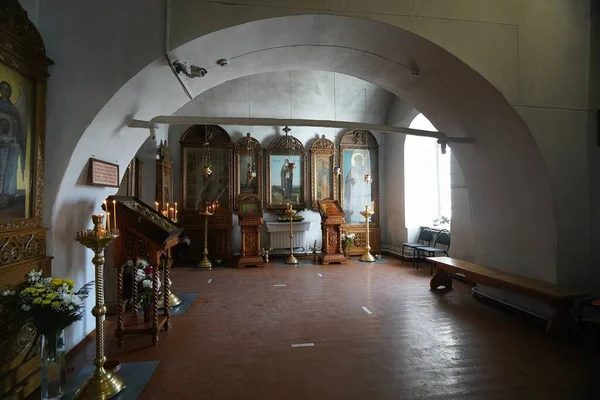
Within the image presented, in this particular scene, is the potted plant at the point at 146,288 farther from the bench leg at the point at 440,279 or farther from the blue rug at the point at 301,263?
the bench leg at the point at 440,279

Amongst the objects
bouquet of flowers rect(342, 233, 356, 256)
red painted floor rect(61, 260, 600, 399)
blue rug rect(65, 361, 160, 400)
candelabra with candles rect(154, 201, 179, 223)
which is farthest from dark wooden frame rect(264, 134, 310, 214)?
blue rug rect(65, 361, 160, 400)

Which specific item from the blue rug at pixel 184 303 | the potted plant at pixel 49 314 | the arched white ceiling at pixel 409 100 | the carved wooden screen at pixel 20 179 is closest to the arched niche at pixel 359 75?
the arched white ceiling at pixel 409 100

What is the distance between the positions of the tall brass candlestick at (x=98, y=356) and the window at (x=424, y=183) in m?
6.89

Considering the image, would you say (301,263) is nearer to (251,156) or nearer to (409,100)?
(251,156)

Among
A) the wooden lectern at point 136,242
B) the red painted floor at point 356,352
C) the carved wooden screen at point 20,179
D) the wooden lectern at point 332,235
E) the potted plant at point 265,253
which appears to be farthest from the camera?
the potted plant at point 265,253

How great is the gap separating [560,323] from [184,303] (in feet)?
15.2

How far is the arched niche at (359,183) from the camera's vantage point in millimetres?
8484

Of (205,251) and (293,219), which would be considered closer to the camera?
(205,251)

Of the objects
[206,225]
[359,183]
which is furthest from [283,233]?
[359,183]

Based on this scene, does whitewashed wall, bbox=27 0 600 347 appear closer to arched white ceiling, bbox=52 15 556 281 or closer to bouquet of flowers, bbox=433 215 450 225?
arched white ceiling, bbox=52 15 556 281

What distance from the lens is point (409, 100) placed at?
452 centimetres

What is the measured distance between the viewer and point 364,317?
12.6 feet

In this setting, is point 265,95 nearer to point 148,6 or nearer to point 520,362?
point 148,6

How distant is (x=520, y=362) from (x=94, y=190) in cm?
458
